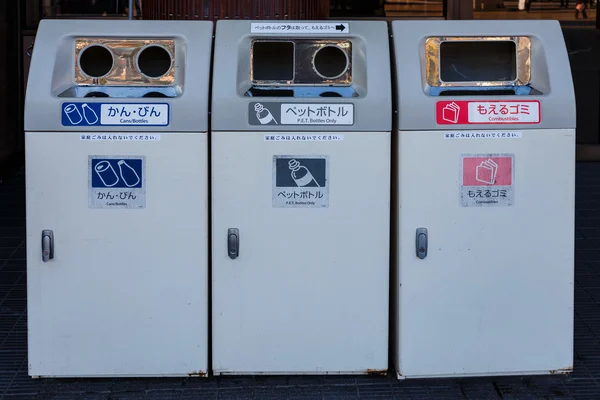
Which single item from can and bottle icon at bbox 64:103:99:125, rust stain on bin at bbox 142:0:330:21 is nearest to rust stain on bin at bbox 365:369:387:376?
can and bottle icon at bbox 64:103:99:125

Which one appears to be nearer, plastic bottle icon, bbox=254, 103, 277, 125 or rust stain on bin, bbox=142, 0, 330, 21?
plastic bottle icon, bbox=254, 103, 277, 125

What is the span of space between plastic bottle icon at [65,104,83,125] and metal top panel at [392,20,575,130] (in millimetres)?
1250

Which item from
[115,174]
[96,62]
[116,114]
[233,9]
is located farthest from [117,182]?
[233,9]

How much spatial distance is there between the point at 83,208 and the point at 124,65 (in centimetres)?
62

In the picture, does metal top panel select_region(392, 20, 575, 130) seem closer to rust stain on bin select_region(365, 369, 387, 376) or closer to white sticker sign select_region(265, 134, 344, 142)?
white sticker sign select_region(265, 134, 344, 142)

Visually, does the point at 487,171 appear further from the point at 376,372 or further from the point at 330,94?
the point at 376,372

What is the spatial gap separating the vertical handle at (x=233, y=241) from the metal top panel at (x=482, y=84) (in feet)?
2.56

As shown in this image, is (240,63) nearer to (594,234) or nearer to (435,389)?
(435,389)

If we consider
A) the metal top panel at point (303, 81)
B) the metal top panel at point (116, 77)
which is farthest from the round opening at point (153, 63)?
the metal top panel at point (303, 81)

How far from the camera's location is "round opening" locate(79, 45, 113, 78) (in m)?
3.71

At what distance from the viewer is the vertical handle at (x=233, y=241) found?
11.5ft

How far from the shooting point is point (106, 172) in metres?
3.47

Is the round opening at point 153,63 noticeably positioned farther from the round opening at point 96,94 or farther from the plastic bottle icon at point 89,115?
the plastic bottle icon at point 89,115

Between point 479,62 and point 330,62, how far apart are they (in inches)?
25.3
